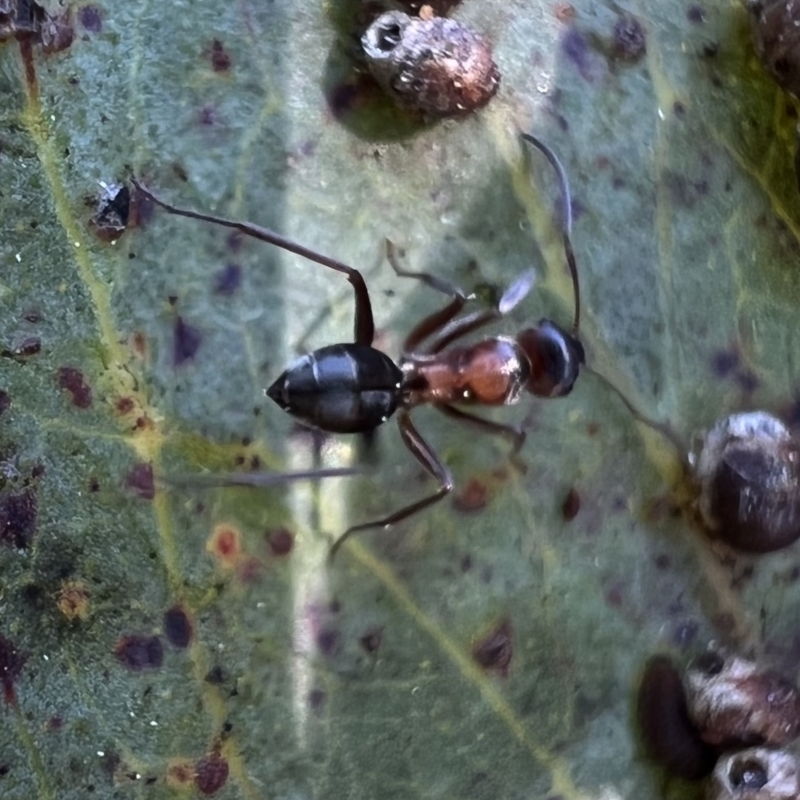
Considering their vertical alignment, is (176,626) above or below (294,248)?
below

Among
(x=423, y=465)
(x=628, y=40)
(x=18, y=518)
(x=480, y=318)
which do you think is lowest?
(x=18, y=518)

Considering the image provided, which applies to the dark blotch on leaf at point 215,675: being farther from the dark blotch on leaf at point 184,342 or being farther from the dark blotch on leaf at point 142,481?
the dark blotch on leaf at point 184,342

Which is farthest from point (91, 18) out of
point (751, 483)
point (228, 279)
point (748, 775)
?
point (748, 775)

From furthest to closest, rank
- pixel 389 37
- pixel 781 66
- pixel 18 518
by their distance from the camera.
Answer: pixel 781 66
pixel 389 37
pixel 18 518

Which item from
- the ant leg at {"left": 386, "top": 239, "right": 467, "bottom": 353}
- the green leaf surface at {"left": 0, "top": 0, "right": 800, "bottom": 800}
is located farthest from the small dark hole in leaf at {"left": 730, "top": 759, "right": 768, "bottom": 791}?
the ant leg at {"left": 386, "top": 239, "right": 467, "bottom": 353}

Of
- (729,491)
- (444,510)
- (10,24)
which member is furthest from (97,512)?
(729,491)

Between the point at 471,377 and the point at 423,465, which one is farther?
the point at 471,377

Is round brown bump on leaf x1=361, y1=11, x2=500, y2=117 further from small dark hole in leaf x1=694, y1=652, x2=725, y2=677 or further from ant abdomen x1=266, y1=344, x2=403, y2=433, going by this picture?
small dark hole in leaf x1=694, y1=652, x2=725, y2=677

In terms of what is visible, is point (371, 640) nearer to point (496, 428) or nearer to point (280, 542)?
point (280, 542)
